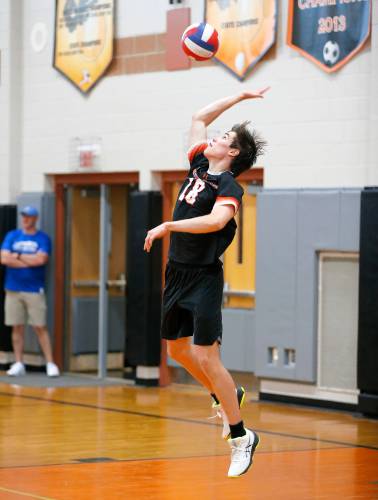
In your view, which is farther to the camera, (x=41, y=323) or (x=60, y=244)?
(x=60, y=244)

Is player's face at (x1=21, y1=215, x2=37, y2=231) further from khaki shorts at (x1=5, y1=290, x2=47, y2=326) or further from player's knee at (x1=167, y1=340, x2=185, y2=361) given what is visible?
player's knee at (x1=167, y1=340, x2=185, y2=361)

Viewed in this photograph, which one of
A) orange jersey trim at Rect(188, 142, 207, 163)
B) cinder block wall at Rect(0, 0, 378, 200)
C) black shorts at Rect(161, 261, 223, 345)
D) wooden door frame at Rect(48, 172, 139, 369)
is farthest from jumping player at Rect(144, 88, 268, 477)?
wooden door frame at Rect(48, 172, 139, 369)

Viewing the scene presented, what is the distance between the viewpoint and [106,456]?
9070 millimetres

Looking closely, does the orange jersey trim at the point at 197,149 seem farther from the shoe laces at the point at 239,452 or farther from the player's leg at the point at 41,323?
the player's leg at the point at 41,323

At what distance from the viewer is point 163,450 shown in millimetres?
9414

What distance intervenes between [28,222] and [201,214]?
7.44m

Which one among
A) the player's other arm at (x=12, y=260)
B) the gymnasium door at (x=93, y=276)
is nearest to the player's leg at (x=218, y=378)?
the gymnasium door at (x=93, y=276)

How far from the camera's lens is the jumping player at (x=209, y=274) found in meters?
7.53

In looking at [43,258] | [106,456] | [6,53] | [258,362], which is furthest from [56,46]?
[106,456]

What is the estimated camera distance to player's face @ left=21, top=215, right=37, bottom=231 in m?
14.8

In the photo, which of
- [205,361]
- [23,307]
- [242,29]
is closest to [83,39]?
[242,29]

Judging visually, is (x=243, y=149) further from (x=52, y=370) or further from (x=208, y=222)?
(x=52, y=370)

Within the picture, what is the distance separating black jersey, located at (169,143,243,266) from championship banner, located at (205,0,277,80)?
17.5 ft

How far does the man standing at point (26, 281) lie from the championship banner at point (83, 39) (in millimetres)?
1829
